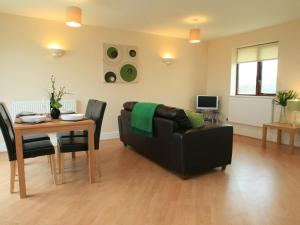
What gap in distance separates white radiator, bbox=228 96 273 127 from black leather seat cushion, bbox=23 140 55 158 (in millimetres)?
4124

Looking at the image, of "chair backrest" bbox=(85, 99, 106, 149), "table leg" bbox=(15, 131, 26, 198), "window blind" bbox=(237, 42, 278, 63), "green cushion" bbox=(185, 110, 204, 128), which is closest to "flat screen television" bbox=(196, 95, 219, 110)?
"window blind" bbox=(237, 42, 278, 63)

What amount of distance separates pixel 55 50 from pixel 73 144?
2253mm

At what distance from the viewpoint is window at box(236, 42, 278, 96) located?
4.73 meters

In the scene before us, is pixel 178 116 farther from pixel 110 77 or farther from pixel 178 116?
pixel 110 77

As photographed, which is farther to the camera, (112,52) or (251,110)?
(251,110)

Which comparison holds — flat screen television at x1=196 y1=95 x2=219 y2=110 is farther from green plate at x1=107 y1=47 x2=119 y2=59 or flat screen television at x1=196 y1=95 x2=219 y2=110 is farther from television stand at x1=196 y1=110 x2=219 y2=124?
green plate at x1=107 y1=47 x2=119 y2=59

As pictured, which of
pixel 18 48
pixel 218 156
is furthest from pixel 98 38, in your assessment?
pixel 218 156

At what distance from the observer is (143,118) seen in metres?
3.21

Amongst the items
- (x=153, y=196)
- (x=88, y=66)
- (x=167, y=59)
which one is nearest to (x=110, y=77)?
(x=88, y=66)

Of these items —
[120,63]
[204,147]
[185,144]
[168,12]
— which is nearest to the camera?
[185,144]

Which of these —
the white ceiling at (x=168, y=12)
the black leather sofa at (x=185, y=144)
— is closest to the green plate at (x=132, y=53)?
the white ceiling at (x=168, y=12)

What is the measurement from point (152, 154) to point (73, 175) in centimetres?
109

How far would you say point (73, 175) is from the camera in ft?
9.44

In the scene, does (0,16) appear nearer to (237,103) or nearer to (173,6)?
Answer: (173,6)
